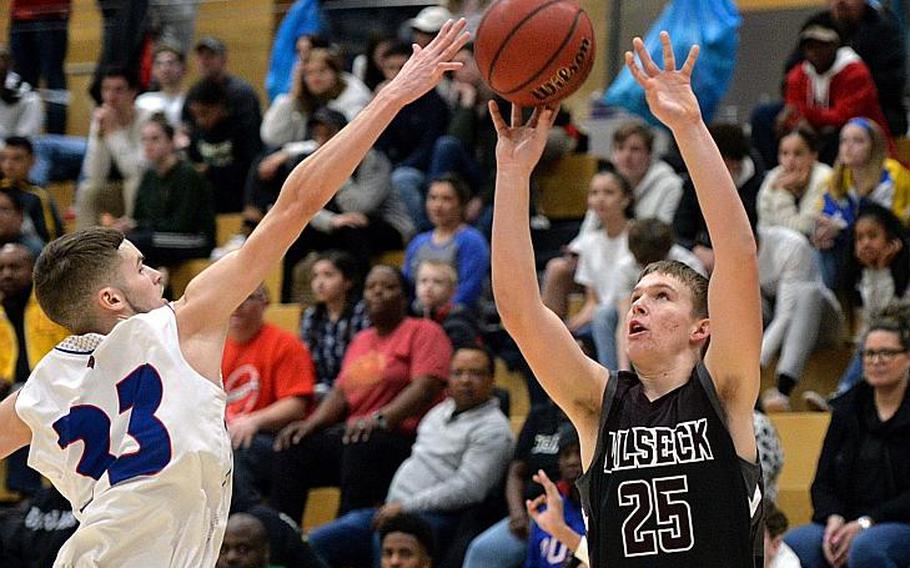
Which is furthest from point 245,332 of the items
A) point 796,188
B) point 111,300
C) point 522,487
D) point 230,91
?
point 111,300

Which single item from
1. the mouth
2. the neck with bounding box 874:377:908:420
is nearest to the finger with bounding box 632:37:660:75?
the mouth

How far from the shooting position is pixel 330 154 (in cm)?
427

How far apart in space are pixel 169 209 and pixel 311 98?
127cm

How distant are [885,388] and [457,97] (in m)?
4.79

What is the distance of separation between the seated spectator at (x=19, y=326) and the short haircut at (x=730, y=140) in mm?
3982

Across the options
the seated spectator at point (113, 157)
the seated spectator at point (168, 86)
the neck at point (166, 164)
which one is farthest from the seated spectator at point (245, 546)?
the seated spectator at point (168, 86)

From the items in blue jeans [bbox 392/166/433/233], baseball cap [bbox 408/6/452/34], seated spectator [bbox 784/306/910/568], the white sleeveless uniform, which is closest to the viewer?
the white sleeveless uniform

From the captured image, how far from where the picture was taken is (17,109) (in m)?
12.8

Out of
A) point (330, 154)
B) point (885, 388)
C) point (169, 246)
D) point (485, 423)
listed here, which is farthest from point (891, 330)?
point (169, 246)

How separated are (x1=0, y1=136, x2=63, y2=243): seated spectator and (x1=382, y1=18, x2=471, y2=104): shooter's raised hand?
7.18m

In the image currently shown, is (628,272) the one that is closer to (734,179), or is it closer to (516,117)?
(734,179)

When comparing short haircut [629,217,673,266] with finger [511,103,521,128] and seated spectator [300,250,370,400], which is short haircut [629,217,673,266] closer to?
seated spectator [300,250,370,400]

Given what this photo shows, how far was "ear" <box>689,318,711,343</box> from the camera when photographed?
4309 millimetres

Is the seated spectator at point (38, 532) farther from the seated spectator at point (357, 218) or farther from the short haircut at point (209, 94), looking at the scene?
the short haircut at point (209, 94)
